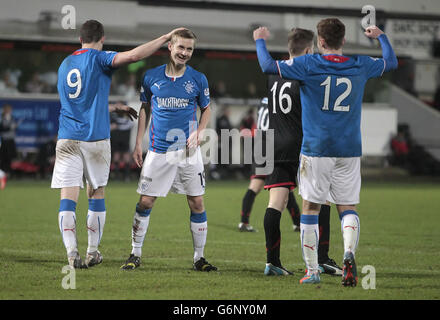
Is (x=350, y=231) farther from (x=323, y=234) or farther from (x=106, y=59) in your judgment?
(x=106, y=59)

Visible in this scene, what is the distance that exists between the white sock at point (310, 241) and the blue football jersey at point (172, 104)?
5.14 ft

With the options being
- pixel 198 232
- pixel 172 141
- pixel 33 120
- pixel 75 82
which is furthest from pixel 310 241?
pixel 33 120

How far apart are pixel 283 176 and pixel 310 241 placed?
936 millimetres

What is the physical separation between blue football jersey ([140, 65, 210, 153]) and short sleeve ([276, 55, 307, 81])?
1.31 m

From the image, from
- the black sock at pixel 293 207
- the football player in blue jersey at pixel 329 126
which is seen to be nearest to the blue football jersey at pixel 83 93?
the football player in blue jersey at pixel 329 126

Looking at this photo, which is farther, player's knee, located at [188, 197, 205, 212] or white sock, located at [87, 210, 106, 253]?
player's knee, located at [188, 197, 205, 212]

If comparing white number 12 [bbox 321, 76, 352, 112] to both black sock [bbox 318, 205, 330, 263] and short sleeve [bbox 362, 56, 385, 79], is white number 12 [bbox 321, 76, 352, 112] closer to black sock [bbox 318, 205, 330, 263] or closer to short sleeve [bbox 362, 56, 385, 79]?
short sleeve [bbox 362, 56, 385, 79]

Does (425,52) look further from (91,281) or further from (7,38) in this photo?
(91,281)

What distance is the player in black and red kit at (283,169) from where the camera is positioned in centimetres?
677

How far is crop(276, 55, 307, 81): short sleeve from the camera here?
5887 millimetres

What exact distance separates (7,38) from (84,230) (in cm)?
1568

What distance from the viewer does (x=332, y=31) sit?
591 cm

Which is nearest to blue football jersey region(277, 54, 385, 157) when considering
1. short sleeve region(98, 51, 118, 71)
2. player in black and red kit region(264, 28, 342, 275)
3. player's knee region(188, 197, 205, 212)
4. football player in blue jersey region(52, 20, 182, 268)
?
player in black and red kit region(264, 28, 342, 275)
